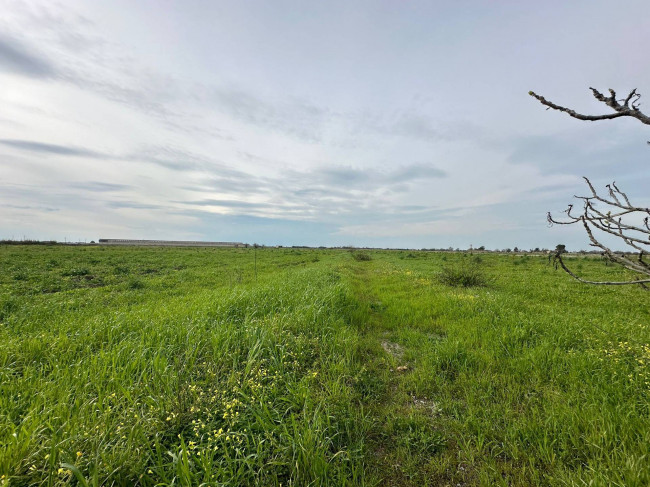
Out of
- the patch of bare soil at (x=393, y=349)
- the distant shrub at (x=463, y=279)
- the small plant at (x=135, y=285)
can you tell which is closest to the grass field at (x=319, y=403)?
the patch of bare soil at (x=393, y=349)

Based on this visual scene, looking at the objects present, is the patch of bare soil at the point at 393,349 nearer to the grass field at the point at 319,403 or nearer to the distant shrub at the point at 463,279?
the grass field at the point at 319,403

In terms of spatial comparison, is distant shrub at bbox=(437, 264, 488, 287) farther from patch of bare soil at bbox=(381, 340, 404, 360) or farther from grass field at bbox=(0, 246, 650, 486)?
patch of bare soil at bbox=(381, 340, 404, 360)

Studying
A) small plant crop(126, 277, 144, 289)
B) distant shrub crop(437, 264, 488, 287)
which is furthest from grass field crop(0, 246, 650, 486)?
small plant crop(126, 277, 144, 289)

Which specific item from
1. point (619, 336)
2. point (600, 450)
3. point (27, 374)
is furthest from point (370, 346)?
point (27, 374)

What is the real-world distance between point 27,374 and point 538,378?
846 cm

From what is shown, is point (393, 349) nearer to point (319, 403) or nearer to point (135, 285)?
point (319, 403)

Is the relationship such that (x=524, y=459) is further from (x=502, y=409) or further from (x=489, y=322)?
(x=489, y=322)

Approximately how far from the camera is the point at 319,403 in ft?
12.6

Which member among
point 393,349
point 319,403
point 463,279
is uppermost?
point 463,279

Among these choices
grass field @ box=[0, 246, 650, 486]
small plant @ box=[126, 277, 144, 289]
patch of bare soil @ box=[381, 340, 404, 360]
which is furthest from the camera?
small plant @ box=[126, 277, 144, 289]

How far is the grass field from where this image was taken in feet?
9.21

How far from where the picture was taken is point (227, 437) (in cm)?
303

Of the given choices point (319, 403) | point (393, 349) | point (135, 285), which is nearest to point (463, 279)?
point (393, 349)

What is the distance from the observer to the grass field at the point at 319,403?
9.21 feet
